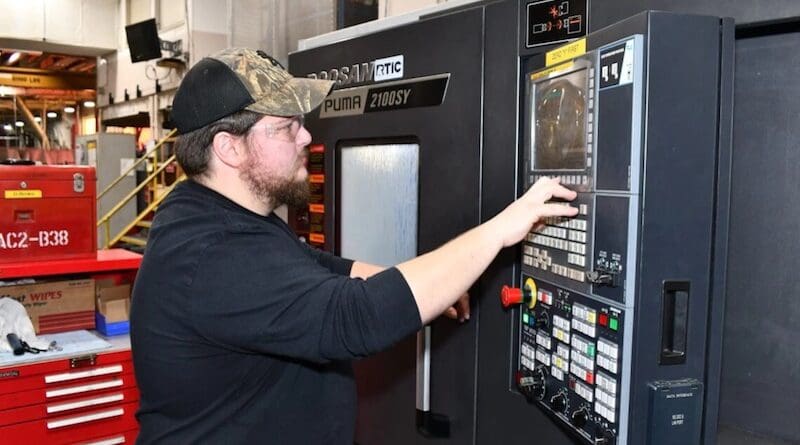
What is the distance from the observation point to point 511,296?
1412 mm

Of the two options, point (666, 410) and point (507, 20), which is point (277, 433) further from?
point (507, 20)

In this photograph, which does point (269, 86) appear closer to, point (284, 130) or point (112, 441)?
point (284, 130)

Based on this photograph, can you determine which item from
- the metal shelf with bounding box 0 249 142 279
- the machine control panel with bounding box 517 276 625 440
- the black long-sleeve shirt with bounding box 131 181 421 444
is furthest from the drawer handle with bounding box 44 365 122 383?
the machine control panel with bounding box 517 276 625 440

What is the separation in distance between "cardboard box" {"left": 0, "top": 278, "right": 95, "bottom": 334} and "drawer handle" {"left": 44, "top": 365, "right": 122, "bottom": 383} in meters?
0.33

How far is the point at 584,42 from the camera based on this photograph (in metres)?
1.20

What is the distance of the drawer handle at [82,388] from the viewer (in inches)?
89.7

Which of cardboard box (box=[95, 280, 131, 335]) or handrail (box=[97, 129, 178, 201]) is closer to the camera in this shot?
cardboard box (box=[95, 280, 131, 335])

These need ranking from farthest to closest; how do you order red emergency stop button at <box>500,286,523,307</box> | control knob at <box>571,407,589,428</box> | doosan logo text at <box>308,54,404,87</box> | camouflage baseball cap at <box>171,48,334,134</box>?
1. doosan logo text at <box>308,54,404,87</box>
2. red emergency stop button at <box>500,286,523,307</box>
3. camouflage baseball cap at <box>171,48,334,134</box>
4. control knob at <box>571,407,589,428</box>

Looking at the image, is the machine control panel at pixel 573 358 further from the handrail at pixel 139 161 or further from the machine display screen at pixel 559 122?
the handrail at pixel 139 161

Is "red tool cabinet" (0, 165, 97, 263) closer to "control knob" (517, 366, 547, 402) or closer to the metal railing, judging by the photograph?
"control knob" (517, 366, 547, 402)

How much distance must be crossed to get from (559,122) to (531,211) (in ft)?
0.64

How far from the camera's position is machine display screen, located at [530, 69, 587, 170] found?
3.93ft

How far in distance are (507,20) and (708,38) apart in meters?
0.51

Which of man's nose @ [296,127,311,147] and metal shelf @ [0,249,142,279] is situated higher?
man's nose @ [296,127,311,147]
